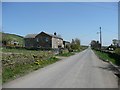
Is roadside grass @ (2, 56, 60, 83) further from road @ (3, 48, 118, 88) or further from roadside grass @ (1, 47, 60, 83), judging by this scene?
road @ (3, 48, 118, 88)

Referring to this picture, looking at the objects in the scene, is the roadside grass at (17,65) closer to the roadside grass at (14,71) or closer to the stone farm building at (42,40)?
the roadside grass at (14,71)

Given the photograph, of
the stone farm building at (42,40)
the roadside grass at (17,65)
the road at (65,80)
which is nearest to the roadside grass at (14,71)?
the roadside grass at (17,65)

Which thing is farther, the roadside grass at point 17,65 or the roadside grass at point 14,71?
the roadside grass at point 17,65

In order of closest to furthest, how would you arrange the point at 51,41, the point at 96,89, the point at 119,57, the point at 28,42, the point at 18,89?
the point at 18,89
the point at 96,89
the point at 119,57
the point at 51,41
the point at 28,42

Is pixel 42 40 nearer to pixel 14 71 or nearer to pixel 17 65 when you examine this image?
pixel 17 65

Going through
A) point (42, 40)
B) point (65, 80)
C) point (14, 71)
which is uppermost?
point (42, 40)

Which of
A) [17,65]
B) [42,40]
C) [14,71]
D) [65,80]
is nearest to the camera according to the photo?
[65,80]

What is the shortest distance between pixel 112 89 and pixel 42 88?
123 inches

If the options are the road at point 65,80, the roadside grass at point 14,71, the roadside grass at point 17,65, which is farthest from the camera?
the roadside grass at point 17,65

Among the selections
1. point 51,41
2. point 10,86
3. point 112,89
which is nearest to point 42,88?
point 10,86

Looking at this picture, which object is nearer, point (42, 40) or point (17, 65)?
point (17, 65)

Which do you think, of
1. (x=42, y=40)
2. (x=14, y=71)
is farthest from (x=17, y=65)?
(x=42, y=40)

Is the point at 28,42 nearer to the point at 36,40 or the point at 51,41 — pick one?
the point at 36,40

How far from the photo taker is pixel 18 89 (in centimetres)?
1041
